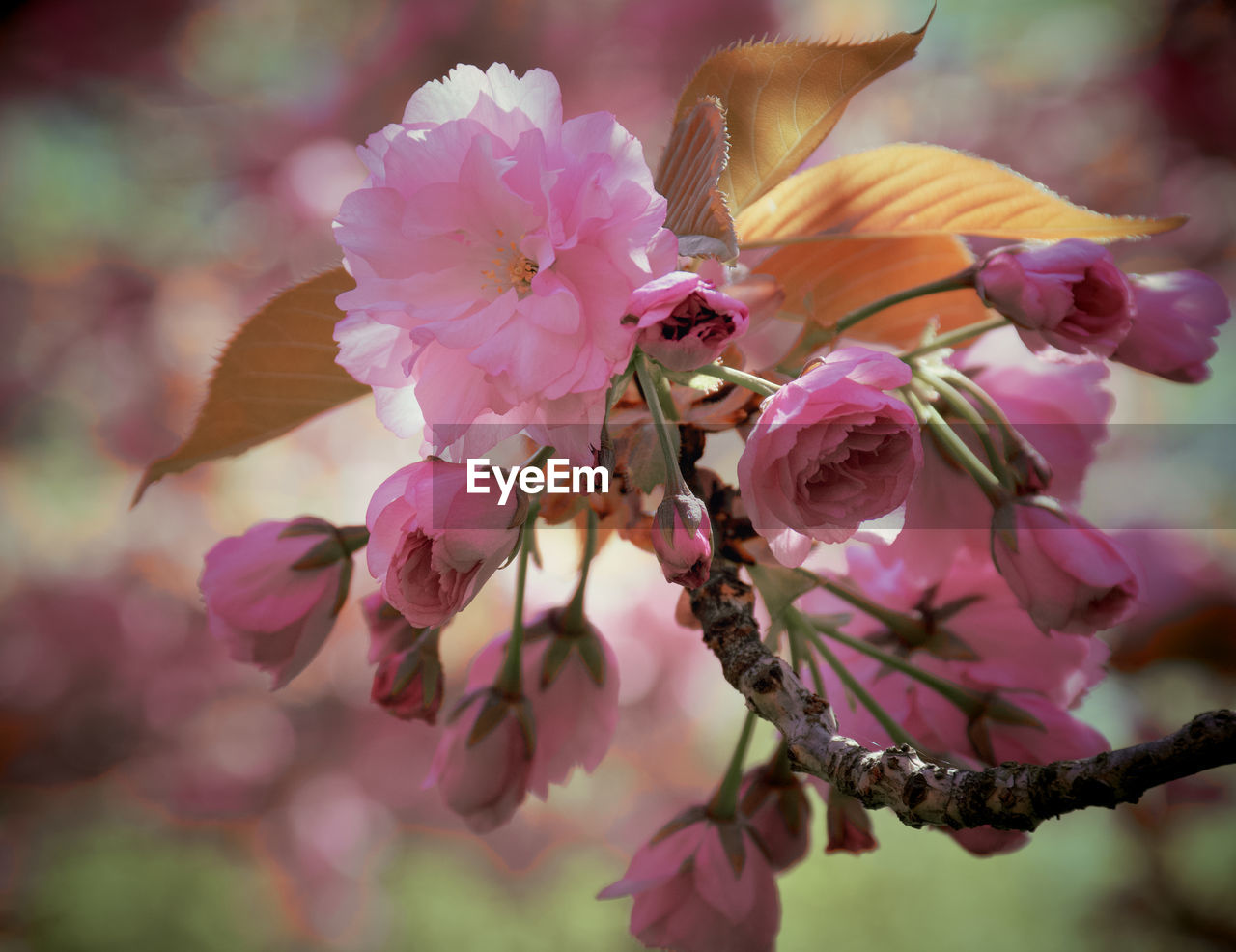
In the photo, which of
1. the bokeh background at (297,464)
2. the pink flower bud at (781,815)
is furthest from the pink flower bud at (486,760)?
the bokeh background at (297,464)

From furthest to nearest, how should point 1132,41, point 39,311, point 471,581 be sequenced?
point 39,311 → point 1132,41 → point 471,581

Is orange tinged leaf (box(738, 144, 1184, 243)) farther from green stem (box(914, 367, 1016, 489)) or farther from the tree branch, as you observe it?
the tree branch

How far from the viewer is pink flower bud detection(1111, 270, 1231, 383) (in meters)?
0.31

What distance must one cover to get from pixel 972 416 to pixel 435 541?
0.72ft

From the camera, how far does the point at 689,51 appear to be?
1731 mm

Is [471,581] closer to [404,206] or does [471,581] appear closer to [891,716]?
[404,206]

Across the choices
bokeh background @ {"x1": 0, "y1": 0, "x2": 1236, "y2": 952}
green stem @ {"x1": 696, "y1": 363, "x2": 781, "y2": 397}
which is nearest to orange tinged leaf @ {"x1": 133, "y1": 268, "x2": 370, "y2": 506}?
green stem @ {"x1": 696, "y1": 363, "x2": 781, "y2": 397}

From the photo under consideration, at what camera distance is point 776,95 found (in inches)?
12.4

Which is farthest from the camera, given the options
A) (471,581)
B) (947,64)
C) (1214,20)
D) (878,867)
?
(878,867)

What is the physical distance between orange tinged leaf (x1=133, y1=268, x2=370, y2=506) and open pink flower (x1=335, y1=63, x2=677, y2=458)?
3.2 inches

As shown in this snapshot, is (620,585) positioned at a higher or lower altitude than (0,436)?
lower

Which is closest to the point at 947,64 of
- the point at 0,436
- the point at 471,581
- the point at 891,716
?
the point at 891,716

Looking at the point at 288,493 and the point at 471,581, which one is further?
the point at 288,493

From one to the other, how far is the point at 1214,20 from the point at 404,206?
6.03ft
